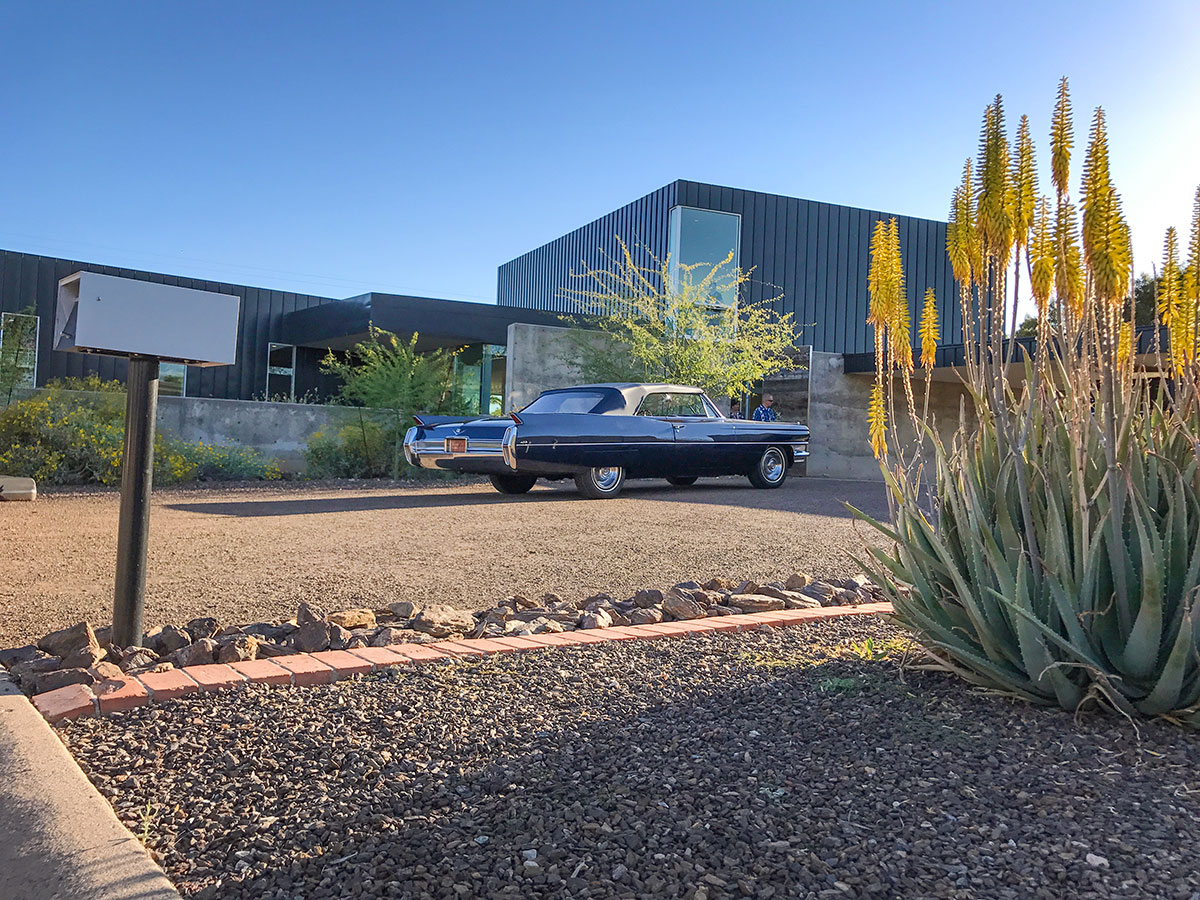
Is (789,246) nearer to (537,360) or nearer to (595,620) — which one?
(537,360)

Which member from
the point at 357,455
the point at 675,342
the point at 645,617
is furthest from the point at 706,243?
the point at 645,617

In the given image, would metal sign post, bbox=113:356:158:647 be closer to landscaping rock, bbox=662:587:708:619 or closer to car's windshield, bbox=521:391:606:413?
landscaping rock, bbox=662:587:708:619

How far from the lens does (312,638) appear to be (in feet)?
11.4

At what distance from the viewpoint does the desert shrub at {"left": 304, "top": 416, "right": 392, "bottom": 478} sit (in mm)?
14508

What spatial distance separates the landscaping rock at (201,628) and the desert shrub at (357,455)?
10974 mm

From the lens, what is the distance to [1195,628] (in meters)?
2.49

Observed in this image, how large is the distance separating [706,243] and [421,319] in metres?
7.94

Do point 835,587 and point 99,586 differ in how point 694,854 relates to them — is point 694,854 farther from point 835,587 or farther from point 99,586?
point 99,586

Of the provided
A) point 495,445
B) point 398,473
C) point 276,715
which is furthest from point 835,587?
point 398,473

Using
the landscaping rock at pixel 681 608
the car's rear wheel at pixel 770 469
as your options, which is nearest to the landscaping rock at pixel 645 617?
the landscaping rock at pixel 681 608

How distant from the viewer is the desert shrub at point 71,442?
11461mm

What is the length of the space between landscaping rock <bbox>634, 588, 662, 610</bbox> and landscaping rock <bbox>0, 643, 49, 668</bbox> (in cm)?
245

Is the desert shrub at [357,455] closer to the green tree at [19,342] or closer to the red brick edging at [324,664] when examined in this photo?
the green tree at [19,342]

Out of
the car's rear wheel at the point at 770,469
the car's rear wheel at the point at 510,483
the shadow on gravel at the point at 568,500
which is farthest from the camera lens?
the car's rear wheel at the point at 770,469
